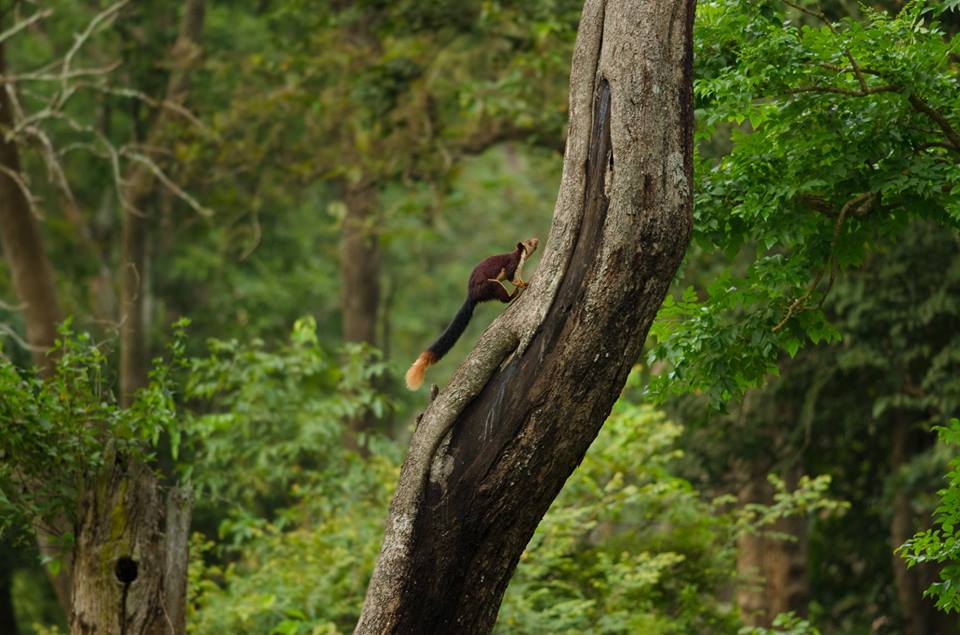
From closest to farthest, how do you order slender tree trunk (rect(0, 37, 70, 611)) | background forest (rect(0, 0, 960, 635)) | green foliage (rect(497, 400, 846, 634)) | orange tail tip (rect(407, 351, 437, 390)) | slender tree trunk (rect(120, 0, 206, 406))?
orange tail tip (rect(407, 351, 437, 390))
background forest (rect(0, 0, 960, 635))
green foliage (rect(497, 400, 846, 634))
slender tree trunk (rect(0, 37, 70, 611))
slender tree trunk (rect(120, 0, 206, 406))

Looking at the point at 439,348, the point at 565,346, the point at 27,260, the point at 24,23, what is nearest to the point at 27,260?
the point at 27,260

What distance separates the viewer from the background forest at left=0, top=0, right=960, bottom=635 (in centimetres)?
582

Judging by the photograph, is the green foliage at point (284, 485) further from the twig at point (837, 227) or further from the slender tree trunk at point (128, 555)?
the twig at point (837, 227)

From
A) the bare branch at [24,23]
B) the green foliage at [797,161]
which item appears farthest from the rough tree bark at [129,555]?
the bare branch at [24,23]

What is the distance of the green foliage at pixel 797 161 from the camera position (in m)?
5.56

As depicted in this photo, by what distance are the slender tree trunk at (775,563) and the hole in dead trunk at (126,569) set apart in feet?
25.9

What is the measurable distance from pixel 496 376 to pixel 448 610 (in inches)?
37.1

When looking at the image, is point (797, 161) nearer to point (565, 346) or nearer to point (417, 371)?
point (565, 346)

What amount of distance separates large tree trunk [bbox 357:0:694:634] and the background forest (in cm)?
86

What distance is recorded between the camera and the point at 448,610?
4941 millimetres

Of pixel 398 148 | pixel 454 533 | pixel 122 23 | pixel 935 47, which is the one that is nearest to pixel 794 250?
pixel 935 47

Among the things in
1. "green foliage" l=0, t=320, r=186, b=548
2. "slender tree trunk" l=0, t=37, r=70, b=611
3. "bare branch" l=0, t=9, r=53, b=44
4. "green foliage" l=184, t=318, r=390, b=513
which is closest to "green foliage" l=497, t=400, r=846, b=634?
"green foliage" l=184, t=318, r=390, b=513

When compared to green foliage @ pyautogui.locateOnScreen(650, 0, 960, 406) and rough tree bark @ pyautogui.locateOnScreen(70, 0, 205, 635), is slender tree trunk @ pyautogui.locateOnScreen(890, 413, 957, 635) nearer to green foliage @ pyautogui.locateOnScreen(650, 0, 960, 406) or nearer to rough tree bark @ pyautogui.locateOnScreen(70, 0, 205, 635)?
green foliage @ pyautogui.locateOnScreen(650, 0, 960, 406)

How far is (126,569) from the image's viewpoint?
6543 mm
